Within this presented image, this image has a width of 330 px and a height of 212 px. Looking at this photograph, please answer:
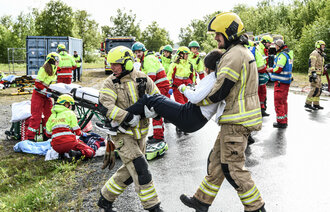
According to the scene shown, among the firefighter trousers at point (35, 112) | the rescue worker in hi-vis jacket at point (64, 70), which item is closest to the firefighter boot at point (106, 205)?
the firefighter trousers at point (35, 112)

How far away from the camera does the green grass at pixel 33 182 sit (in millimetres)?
4105

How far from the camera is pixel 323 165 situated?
5363mm

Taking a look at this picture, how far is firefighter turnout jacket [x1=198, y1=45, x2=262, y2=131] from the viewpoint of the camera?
3035 mm

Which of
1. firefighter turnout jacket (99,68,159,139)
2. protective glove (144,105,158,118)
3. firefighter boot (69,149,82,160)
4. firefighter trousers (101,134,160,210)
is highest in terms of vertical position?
firefighter turnout jacket (99,68,159,139)

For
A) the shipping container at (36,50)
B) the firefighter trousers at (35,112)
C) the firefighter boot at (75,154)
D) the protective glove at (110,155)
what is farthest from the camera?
the shipping container at (36,50)

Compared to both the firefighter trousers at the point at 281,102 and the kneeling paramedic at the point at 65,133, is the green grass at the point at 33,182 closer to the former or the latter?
the kneeling paramedic at the point at 65,133

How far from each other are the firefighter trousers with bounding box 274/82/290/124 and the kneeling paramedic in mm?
4993

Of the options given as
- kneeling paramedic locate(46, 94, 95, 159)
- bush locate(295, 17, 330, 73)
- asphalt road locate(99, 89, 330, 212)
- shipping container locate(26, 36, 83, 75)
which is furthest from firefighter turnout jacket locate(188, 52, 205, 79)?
bush locate(295, 17, 330, 73)

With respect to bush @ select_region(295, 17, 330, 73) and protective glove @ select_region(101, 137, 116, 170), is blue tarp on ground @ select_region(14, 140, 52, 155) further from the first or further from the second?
bush @ select_region(295, 17, 330, 73)

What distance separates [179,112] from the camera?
3.27m

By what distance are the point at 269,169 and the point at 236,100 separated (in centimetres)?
263

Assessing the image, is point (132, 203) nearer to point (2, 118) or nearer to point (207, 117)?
point (207, 117)

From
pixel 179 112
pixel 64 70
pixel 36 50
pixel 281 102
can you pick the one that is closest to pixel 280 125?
pixel 281 102

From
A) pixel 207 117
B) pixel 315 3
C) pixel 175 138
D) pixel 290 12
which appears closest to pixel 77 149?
pixel 175 138
